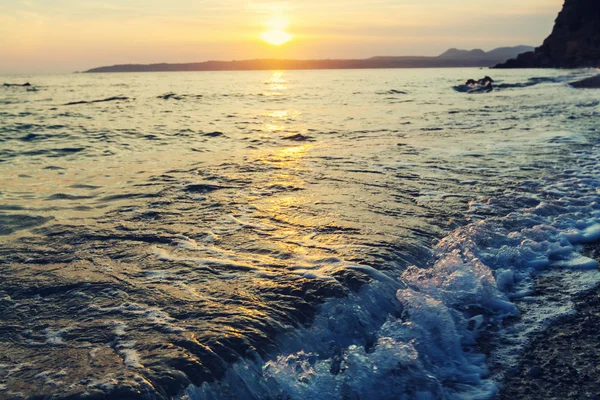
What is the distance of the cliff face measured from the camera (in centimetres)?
8499

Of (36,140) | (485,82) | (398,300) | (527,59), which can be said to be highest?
(527,59)

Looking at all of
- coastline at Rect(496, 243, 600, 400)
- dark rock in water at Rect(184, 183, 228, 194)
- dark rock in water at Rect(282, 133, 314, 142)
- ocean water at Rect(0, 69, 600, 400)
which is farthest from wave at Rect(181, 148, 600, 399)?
dark rock in water at Rect(282, 133, 314, 142)

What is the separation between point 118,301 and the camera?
4.48 m

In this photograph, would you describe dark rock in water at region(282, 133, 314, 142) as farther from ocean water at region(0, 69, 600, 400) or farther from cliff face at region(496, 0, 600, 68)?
cliff face at region(496, 0, 600, 68)

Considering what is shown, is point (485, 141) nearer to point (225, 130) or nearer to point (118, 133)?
point (225, 130)

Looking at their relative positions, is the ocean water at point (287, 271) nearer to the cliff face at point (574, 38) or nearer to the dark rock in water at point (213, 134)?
the dark rock in water at point (213, 134)

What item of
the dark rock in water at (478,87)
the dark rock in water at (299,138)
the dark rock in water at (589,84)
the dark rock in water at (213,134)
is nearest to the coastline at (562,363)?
the dark rock in water at (299,138)

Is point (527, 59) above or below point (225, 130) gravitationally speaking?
above

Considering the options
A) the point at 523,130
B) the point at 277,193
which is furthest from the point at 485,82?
the point at 277,193

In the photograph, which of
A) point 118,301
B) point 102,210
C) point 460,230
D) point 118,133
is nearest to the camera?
point 118,301

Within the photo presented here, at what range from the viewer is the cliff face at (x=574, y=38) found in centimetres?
8499

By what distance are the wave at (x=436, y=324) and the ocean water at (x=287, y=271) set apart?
0.02 metres

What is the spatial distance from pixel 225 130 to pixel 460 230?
1456 centimetres

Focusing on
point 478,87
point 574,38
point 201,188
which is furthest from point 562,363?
point 574,38
